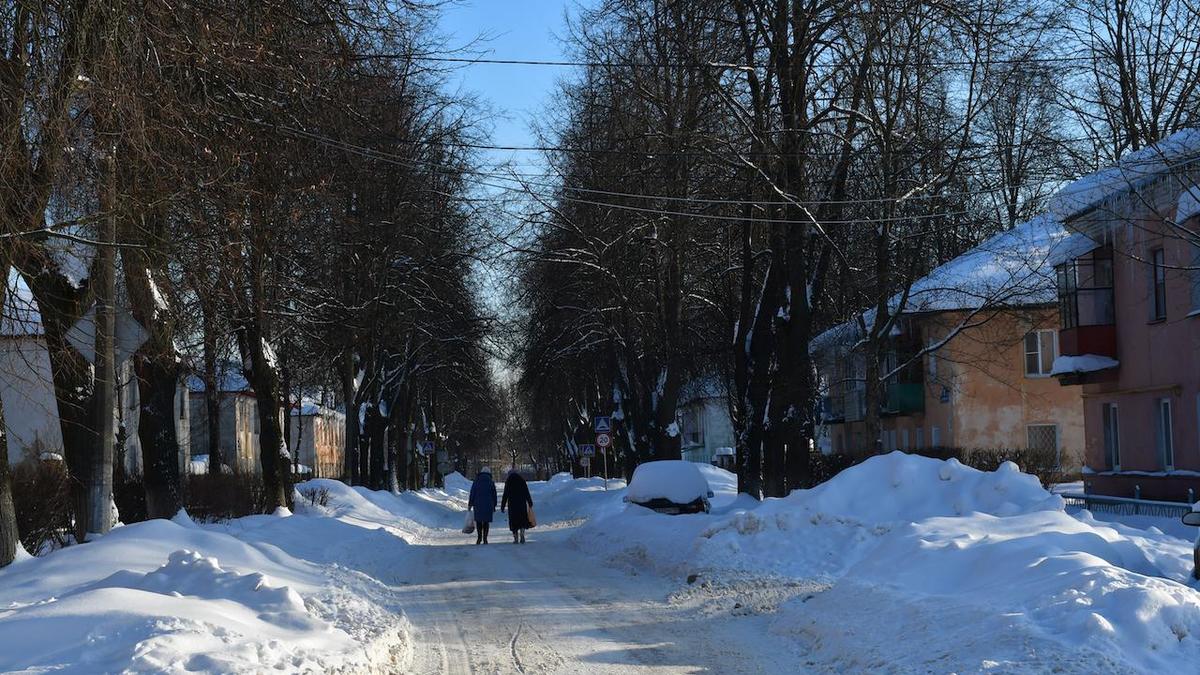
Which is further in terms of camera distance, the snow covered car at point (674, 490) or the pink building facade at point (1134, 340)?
the pink building facade at point (1134, 340)

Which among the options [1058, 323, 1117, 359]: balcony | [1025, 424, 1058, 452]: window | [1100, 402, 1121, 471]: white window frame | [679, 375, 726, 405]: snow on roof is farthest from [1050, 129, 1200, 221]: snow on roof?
[679, 375, 726, 405]: snow on roof

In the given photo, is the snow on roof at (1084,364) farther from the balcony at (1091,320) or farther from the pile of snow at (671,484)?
the pile of snow at (671,484)

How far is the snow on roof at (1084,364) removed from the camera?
33.8 meters

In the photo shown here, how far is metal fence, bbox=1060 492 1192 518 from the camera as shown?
27.4 m

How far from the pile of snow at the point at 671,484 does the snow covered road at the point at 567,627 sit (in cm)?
829

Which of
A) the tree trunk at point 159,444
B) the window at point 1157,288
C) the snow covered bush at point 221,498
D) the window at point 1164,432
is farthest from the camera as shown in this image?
the window at point 1164,432

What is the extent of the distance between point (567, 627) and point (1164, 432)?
77.7 ft

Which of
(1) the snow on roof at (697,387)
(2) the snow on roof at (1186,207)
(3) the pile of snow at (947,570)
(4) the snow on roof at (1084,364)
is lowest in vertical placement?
Result: (3) the pile of snow at (947,570)

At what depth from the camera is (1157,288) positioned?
104ft

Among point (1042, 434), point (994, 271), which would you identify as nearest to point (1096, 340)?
point (994, 271)

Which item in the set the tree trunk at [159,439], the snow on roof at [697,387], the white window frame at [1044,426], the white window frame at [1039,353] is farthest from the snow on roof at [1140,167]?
the snow on roof at [697,387]

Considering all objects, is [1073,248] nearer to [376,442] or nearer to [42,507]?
[42,507]

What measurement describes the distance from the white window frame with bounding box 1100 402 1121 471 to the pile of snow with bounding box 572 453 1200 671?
17.2 metres

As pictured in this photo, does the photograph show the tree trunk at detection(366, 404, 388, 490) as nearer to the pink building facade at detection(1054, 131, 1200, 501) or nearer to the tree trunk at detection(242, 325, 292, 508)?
the tree trunk at detection(242, 325, 292, 508)
